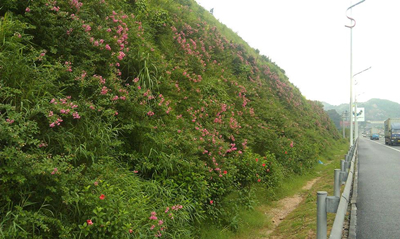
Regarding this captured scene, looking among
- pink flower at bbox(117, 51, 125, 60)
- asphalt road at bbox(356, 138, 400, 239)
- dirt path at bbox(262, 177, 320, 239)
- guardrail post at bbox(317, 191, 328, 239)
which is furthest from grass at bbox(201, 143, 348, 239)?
pink flower at bbox(117, 51, 125, 60)

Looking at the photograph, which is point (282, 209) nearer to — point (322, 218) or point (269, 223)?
point (269, 223)

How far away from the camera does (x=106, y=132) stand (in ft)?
15.6

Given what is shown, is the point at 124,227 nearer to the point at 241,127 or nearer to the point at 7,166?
the point at 7,166

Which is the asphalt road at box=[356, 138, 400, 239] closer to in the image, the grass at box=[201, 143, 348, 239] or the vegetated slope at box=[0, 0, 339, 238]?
the grass at box=[201, 143, 348, 239]

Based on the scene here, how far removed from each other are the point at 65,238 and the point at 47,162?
0.79m

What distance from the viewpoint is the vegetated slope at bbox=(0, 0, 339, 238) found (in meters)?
3.21

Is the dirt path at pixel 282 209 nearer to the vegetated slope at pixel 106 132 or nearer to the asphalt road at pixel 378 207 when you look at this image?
the vegetated slope at pixel 106 132

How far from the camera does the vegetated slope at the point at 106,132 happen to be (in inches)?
126

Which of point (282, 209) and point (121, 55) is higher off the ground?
point (121, 55)

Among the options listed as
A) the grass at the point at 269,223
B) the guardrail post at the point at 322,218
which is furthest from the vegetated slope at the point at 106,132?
the guardrail post at the point at 322,218

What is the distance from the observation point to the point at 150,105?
19.9ft

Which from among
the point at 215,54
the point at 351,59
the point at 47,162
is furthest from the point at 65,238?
the point at 351,59

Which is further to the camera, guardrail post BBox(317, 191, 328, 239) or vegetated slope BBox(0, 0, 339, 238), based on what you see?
vegetated slope BBox(0, 0, 339, 238)

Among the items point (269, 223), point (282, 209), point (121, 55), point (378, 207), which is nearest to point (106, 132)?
point (121, 55)
